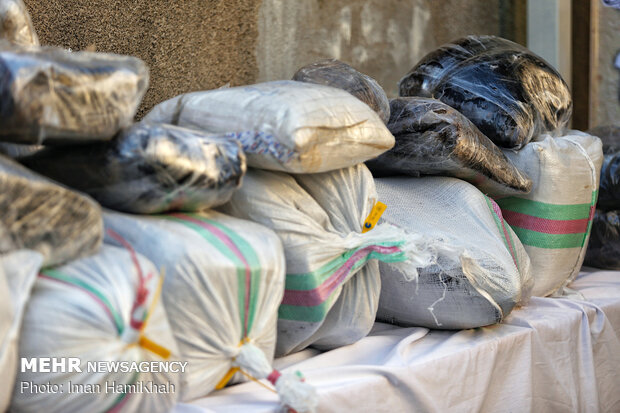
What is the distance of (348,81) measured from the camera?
5.39 ft

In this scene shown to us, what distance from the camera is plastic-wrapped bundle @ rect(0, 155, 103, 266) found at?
94cm

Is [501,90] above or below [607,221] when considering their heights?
above

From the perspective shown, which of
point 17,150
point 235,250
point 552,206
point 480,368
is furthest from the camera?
point 552,206

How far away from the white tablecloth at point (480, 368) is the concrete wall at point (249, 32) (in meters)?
1.07

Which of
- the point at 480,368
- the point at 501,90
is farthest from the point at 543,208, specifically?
the point at 480,368

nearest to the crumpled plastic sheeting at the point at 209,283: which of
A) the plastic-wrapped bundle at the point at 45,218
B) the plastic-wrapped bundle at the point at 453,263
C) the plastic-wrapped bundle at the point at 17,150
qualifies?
the plastic-wrapped bundle at the point at 45,218

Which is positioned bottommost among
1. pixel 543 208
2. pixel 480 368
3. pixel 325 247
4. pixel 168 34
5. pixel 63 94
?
pixel 480 368

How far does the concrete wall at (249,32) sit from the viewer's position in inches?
77.7

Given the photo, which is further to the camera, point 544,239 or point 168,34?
point 168,34

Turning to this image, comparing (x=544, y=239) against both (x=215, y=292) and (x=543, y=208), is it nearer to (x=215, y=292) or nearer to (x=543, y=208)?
(x=543, y=208)

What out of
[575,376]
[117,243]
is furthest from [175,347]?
[575,376]

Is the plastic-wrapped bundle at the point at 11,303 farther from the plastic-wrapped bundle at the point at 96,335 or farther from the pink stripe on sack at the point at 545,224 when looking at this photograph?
the pink stripe on sack at the point at 545,224

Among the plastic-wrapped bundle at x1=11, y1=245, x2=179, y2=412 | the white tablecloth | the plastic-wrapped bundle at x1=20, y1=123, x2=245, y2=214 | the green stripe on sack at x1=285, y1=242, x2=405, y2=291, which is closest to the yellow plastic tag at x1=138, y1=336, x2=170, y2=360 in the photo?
the plastic-wrapped bundle at x1=11, y1=245, x2=179, y2=412

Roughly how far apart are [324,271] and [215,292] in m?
0.28
